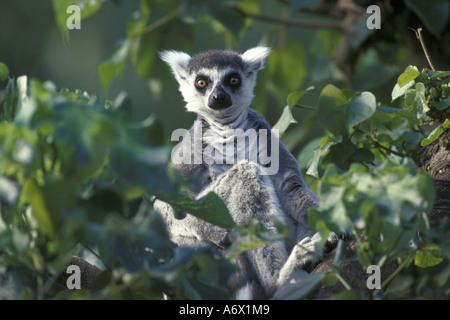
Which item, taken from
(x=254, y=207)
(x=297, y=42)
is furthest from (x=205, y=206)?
(x=297, y=42)

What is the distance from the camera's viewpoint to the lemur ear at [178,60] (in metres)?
4.29

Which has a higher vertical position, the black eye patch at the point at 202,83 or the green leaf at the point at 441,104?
the green leaf at the point at 441,104

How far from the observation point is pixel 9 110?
209 cm

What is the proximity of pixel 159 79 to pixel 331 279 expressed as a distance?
2988 mm

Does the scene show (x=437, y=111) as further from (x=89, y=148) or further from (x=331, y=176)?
(x=89, y=148)

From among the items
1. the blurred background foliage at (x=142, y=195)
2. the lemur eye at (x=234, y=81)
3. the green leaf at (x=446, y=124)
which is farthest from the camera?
the lemur eye at (x=234, y=81)

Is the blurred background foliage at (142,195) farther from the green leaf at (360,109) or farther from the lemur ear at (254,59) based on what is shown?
the lemur ear at (254,59)

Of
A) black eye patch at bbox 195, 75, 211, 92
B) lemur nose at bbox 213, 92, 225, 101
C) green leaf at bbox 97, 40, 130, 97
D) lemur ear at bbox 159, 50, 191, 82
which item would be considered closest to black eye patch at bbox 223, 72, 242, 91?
black eye patch at bbox 195, 75, 211, 92

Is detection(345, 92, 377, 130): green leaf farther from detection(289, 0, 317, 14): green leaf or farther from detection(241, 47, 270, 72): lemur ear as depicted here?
detection(241, 47, 270, 72): lemur ear

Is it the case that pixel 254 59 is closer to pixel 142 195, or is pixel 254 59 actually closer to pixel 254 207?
pixel 254 207

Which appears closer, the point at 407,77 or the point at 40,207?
the point at 40,207

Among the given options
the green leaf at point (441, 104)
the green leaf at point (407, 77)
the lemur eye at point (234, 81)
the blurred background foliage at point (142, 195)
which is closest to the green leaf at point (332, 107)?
the blurred background foliage at point (142, 195)

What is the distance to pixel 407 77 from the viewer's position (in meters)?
2.90

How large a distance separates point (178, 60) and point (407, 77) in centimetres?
184
